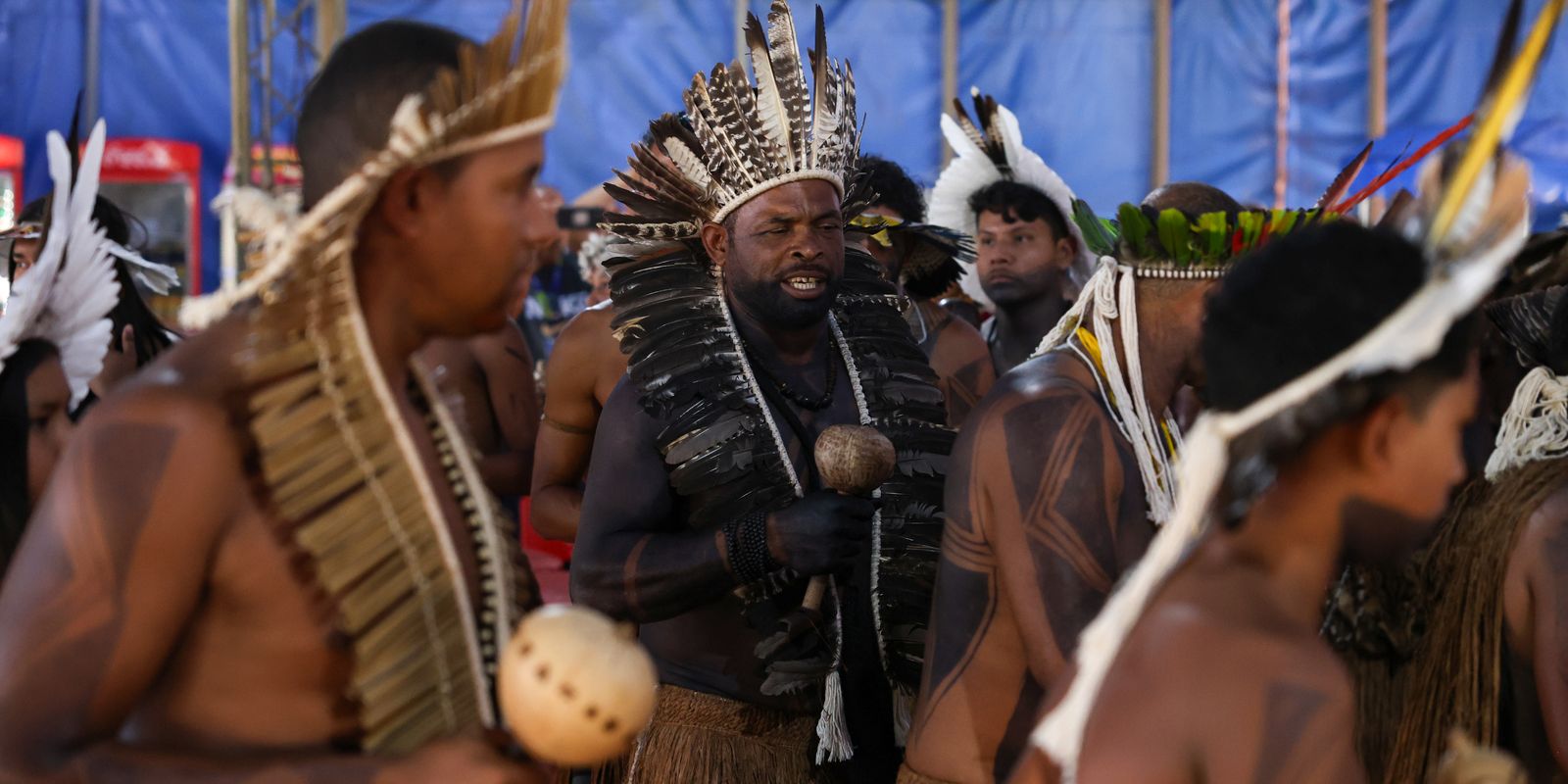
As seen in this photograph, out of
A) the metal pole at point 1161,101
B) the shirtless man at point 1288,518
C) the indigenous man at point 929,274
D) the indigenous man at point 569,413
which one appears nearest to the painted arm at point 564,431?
the indigenous man at point 569,413

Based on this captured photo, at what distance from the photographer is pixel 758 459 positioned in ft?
12.4

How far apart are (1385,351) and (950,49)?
30.5 feet

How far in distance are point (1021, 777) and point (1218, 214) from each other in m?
1.54

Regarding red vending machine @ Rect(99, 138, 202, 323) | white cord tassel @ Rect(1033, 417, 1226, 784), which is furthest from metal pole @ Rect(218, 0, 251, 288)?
white cord tassel @ Rect(1033, 417, 1226, 784)

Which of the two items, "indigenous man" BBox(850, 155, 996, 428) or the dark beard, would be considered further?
"indigenous man" BBox(850, 155, 996, 428)

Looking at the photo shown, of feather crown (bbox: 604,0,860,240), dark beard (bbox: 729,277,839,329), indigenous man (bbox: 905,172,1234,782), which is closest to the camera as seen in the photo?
indigenous man (bbox: 905,172,1234,782)

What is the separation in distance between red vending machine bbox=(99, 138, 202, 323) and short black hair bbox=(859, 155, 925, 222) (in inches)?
239

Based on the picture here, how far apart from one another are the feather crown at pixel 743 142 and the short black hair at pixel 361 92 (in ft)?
6.43

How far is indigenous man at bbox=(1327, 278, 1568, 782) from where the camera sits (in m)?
3.14

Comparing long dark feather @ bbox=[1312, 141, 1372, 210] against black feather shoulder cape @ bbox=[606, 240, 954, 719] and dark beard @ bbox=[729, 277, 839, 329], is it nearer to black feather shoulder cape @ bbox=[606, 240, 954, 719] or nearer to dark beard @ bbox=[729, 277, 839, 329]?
black feather shoulder cape @ bbox=[606, 240, 954, 719]

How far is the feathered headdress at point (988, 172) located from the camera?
613cm

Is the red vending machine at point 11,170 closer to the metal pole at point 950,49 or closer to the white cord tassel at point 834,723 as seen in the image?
the metal pole at point 950,49

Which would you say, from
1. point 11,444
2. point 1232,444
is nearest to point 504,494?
point 11,444

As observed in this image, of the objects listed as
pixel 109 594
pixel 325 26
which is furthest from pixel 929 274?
pixel 325 26
